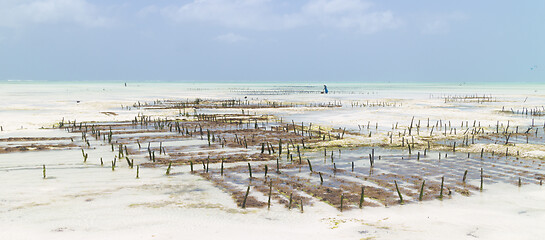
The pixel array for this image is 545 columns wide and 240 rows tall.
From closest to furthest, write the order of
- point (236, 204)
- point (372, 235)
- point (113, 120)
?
point (372, 235)
point (236, 204)
point (113, 120)

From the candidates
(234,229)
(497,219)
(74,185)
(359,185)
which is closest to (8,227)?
(74,185)

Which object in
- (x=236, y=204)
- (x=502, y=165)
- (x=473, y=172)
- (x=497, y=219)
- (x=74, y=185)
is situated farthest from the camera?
(x=502, y=165)

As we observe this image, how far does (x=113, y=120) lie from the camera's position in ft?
79.0

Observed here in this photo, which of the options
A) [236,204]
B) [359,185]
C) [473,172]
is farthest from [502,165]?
[236,204]

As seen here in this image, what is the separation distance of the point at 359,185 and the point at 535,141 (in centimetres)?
992

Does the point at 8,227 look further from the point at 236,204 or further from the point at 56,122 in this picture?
the point at 56,122

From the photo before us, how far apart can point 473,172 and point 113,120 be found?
19066 mm

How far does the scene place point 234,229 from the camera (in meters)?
6.92

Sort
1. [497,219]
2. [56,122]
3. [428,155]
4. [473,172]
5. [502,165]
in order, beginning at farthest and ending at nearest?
[56,122] → [428,155] → [502,165] → [473,172] → [497,219]

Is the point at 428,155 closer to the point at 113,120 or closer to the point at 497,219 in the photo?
the point at 497,219

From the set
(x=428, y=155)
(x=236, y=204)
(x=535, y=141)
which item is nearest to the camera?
(x=236, y=204)

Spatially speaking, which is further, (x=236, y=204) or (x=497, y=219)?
(x=236, y=204)

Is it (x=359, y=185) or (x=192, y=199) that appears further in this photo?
(x=359, y=185)

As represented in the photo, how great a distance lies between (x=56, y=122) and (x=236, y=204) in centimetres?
1769
